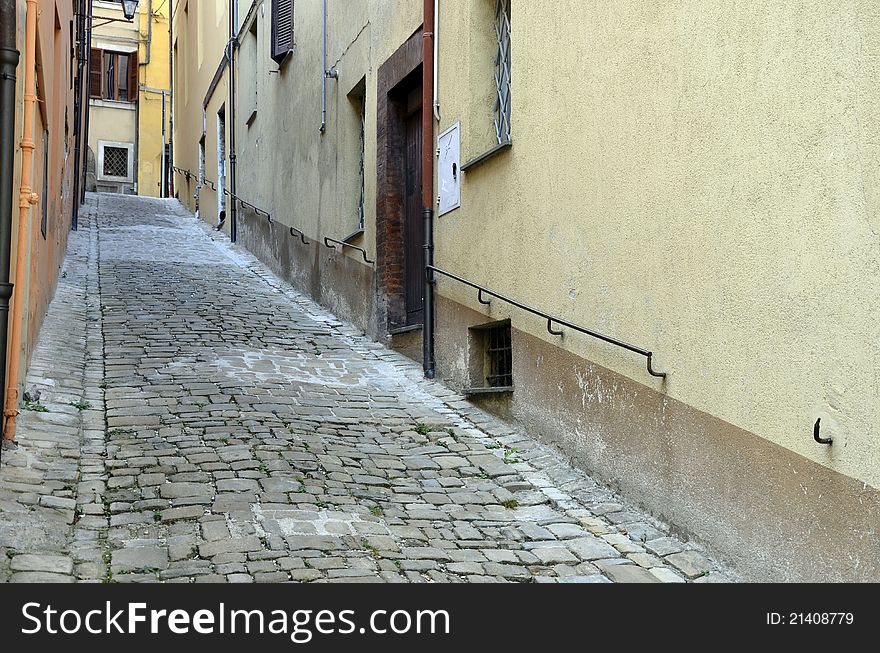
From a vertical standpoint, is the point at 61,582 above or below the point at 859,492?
below

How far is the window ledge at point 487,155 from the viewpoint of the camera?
24.8ft

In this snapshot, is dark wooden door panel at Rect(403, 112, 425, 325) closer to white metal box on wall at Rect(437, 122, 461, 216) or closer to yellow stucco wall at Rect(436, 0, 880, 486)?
white metal box on wall at Rect(437, 122, 461, 216)

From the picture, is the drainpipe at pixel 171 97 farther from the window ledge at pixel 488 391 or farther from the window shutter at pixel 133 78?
the window ledge at pixel 488 391

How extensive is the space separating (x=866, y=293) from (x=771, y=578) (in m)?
1.34

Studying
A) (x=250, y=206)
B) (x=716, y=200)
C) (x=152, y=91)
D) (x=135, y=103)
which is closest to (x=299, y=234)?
(x=250, y=206)

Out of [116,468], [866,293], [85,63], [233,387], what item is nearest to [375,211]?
[233,387]

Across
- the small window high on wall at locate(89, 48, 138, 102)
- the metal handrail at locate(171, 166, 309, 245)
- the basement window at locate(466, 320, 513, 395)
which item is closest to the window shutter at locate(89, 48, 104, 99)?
the small window high on wall at locate(89, 48, 138, 102)

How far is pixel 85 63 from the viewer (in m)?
20.5

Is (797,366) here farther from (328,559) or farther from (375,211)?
(375,211)

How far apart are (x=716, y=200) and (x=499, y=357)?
345 cm

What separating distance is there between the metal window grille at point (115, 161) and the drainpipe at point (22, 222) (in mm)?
27214

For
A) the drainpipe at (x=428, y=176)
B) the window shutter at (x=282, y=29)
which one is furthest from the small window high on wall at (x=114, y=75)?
the drainpipe at (x=428, y=176)

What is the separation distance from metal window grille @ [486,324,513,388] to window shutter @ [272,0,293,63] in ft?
26.2
